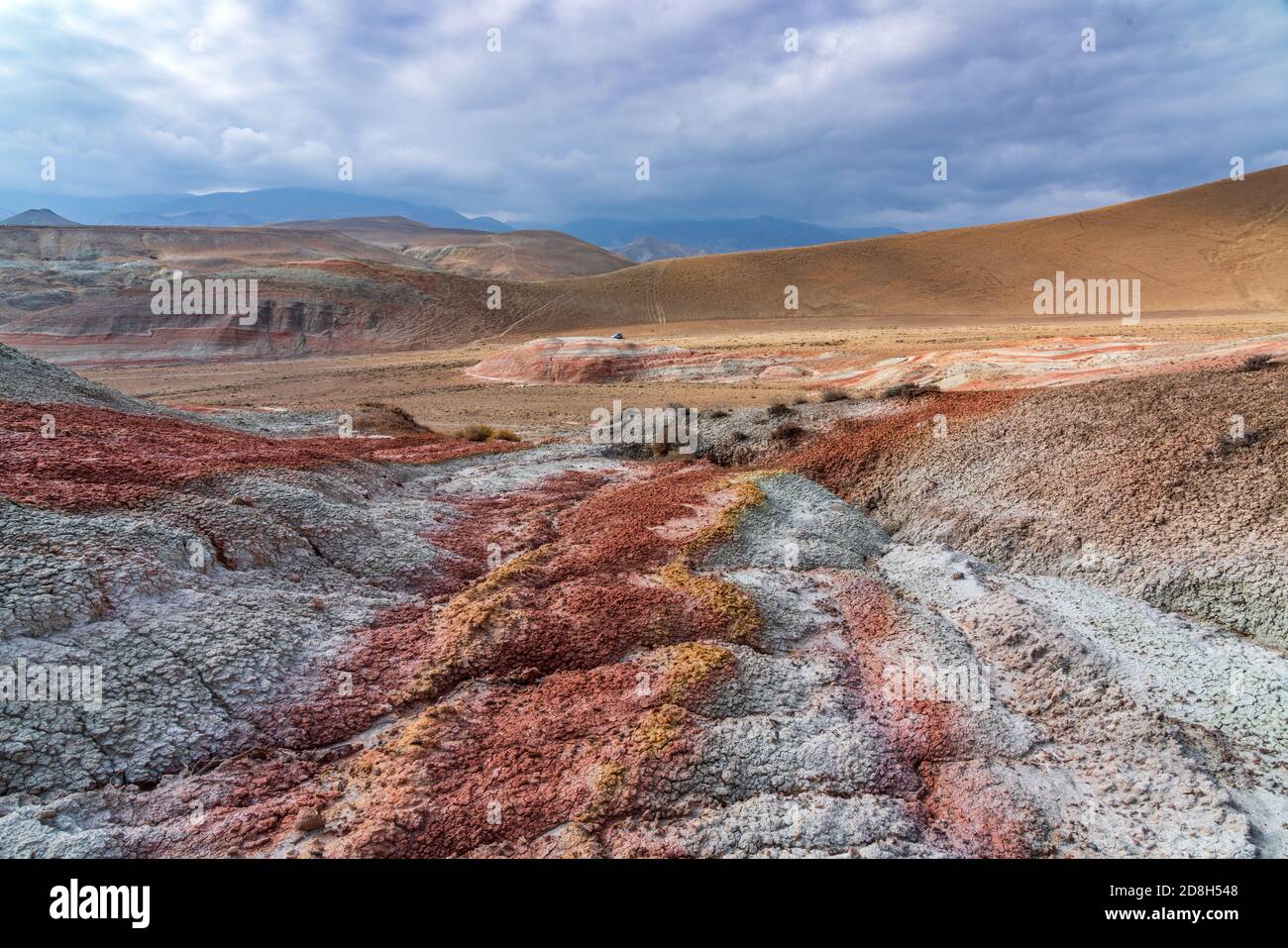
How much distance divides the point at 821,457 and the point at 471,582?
24.5 feet

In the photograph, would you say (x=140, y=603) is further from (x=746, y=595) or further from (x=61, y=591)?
(x=746, y=595)

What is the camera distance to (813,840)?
4441mm

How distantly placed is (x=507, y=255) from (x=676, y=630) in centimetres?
15330

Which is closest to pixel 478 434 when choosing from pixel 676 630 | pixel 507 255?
pixel 676 630

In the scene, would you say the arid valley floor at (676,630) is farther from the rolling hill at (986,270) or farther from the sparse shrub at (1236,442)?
the rolling hill at (986,270)

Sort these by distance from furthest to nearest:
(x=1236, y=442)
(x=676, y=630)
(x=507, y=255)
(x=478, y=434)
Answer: (x=507, y=255) < (x=478, y=434) < (x=1236, y=442) < (x=676, y=630)

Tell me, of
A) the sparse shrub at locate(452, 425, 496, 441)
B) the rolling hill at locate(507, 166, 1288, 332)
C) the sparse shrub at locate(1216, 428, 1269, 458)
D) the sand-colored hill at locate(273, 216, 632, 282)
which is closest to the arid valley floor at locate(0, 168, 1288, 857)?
the sparse shrub at locate(1216, 428, 1269, 458)

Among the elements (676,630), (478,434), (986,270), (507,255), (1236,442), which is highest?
(507,255)

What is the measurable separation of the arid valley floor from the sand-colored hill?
347ft

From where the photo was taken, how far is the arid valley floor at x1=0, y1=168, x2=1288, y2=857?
4.61 metres

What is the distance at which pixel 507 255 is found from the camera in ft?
493

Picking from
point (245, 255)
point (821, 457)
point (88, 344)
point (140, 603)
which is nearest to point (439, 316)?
point (88, 344)

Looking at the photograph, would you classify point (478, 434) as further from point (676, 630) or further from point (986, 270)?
point (986, 270)

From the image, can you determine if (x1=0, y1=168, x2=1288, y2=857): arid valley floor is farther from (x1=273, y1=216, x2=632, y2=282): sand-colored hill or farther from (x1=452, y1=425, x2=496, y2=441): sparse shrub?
(x1=273, y1=216, x2=632, y2=282): sand-colored hill
